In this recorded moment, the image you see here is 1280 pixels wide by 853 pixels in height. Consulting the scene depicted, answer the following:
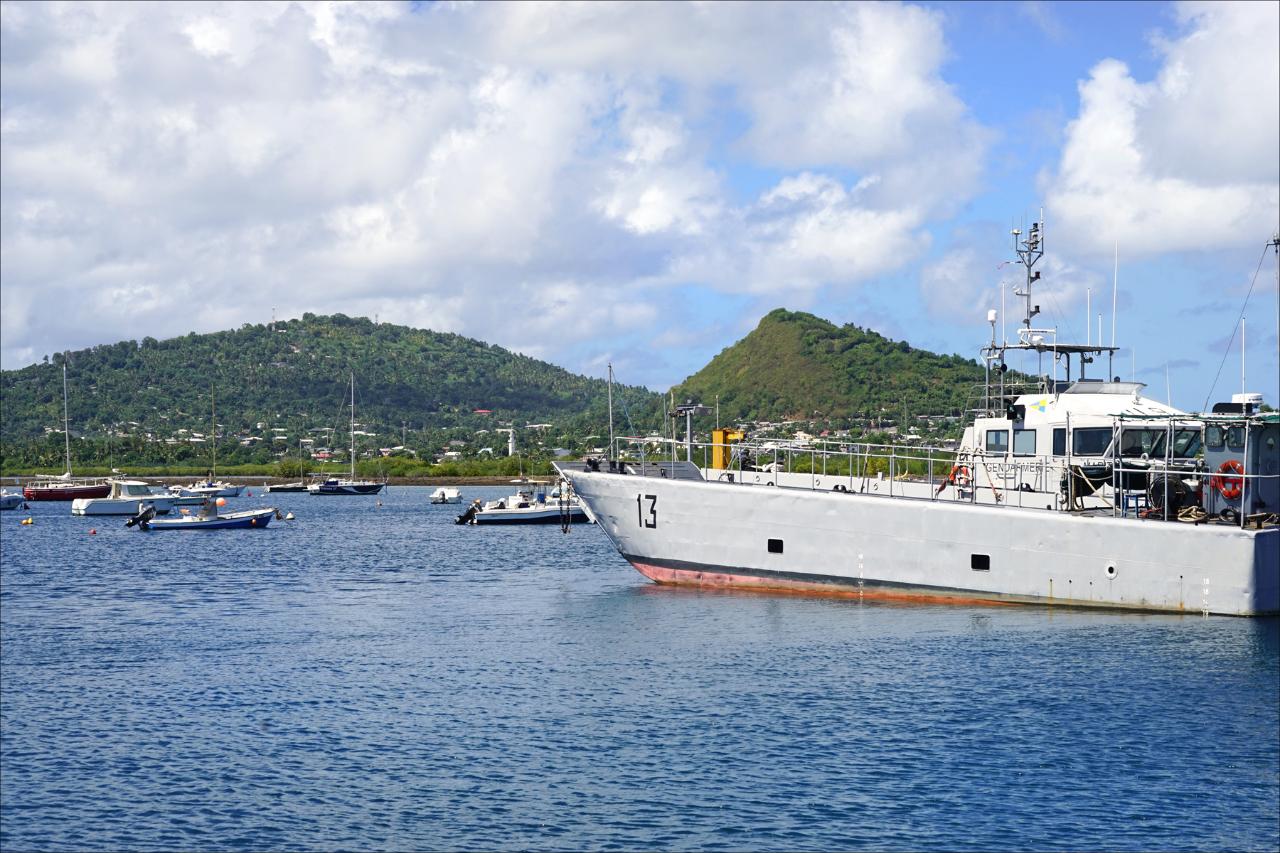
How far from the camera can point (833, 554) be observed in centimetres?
3822

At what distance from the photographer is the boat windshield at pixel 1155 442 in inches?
1489

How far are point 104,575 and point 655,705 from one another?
39344 mm

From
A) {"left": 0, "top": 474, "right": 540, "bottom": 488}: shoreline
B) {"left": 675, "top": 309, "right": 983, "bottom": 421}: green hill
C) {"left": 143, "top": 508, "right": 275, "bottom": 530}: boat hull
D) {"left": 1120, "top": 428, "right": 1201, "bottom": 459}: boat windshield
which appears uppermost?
{"left": 675, "top": 309, "right": 983, "bottom": 421}: green hill

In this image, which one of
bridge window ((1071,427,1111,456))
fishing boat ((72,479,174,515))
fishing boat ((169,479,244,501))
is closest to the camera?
bridge window ((1071,427,1111,456))

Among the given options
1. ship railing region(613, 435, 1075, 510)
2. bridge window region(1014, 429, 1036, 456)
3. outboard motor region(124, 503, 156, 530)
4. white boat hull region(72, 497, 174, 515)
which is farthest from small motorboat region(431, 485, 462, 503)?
bridge window region(1014, 429, 1036, 456)

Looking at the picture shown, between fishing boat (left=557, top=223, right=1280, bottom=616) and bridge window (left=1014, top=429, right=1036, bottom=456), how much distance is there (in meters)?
0.04

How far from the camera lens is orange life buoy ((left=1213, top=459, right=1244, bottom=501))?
115 ft

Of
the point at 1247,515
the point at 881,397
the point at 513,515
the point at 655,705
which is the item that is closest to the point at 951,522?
the point at 1247,515

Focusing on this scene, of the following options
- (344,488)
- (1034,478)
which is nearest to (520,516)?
(1034,478)

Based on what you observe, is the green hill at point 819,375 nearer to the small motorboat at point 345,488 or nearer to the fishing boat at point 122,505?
the small motorboat at point 345,488

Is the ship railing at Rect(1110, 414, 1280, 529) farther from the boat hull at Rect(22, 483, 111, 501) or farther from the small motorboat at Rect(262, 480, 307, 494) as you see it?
the small motorboat at Rect(262, 480, 307, 494)

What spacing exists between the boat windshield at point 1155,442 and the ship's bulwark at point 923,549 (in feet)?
13.1

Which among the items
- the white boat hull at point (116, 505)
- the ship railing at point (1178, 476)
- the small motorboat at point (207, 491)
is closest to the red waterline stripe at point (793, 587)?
the ship railing at point (1178, 476)

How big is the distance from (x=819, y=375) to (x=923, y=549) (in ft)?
441
